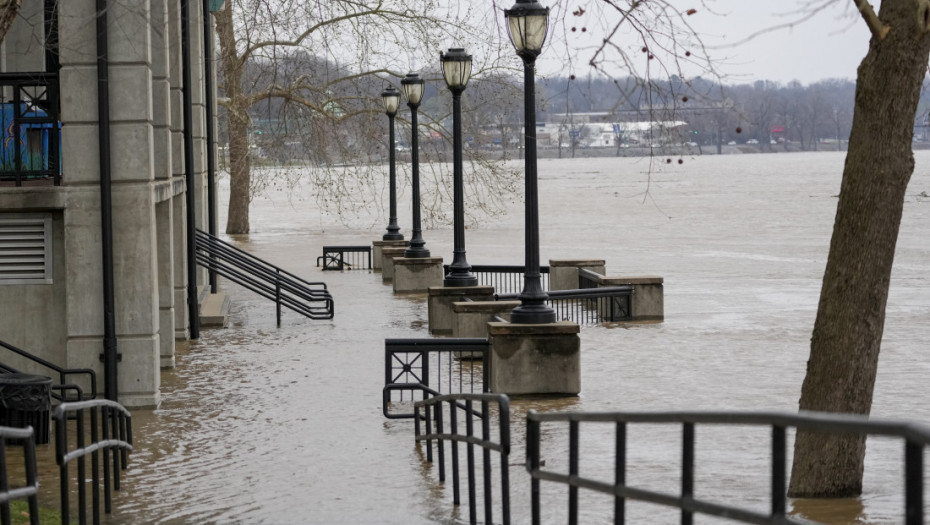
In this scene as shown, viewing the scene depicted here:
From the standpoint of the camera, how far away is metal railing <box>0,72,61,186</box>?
13.7 meters

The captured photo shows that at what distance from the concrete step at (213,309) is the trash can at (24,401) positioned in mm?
10045

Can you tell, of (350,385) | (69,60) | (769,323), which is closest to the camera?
(69,60)

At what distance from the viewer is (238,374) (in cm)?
1661

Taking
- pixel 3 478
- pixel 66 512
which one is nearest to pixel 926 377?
pixel 66 512

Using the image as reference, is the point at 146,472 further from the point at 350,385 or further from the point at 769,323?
the point at 769,323

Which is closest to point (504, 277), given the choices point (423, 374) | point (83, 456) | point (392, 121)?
point (392, 121)

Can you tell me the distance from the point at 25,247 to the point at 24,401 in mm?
2414

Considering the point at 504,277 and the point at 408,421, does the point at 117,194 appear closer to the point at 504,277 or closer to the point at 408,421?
the point at 408,421

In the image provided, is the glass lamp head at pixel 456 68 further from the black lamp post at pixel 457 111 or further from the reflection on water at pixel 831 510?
the reflection on water at pixel 831 510

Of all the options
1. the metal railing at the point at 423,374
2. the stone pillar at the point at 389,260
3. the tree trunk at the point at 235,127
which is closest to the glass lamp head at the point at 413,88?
the stone pillar at the point at 389,260

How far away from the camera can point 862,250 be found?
372 inches

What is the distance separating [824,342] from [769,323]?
41.2 ft

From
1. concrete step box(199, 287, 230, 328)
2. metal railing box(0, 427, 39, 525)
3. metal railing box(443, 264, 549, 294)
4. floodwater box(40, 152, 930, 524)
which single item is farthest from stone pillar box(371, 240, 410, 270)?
metal railing box(0, 427, 39, 525)

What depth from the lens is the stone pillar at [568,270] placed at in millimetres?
26844
